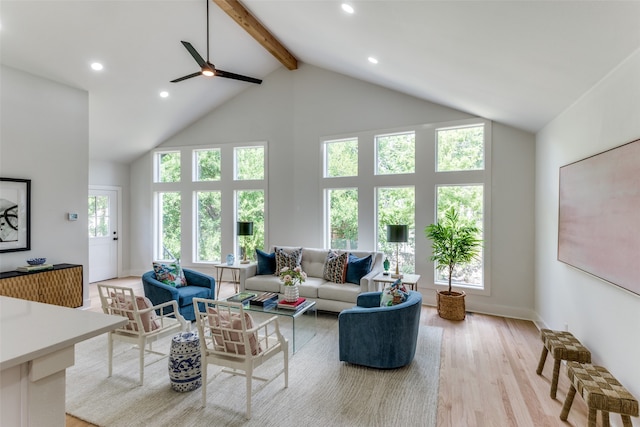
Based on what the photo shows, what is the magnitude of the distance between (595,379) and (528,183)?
306 cm

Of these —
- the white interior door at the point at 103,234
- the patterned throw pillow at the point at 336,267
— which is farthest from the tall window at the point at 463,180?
the white interior door at the point at 103,234

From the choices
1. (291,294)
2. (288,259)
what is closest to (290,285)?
(291,294)

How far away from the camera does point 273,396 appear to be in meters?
2.61

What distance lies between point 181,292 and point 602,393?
423 centimetres

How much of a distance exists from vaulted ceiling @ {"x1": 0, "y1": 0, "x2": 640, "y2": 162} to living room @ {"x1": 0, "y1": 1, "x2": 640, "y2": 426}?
0.27m

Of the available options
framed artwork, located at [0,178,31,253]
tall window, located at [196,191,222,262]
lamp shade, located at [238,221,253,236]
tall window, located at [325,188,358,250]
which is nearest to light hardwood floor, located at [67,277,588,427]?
tall window, located at [325,188,358,250]

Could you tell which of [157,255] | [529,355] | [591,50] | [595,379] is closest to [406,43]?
[591,50]

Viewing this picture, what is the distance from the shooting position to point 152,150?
23.4 feet

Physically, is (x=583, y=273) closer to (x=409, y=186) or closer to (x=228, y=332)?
(x=409, y=186)

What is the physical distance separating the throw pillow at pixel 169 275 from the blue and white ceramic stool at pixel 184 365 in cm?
176

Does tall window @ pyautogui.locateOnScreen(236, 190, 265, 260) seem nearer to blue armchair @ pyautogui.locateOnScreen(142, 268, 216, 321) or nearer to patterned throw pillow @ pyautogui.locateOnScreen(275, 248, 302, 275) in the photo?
patterned throw pillow @ pyautogui.locateOnScreen(275, 248, 302, 275)

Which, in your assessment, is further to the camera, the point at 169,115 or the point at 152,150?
the point at 152,150

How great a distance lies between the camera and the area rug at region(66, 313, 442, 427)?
7.64 feet

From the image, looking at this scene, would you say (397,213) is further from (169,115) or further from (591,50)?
(169,115)
